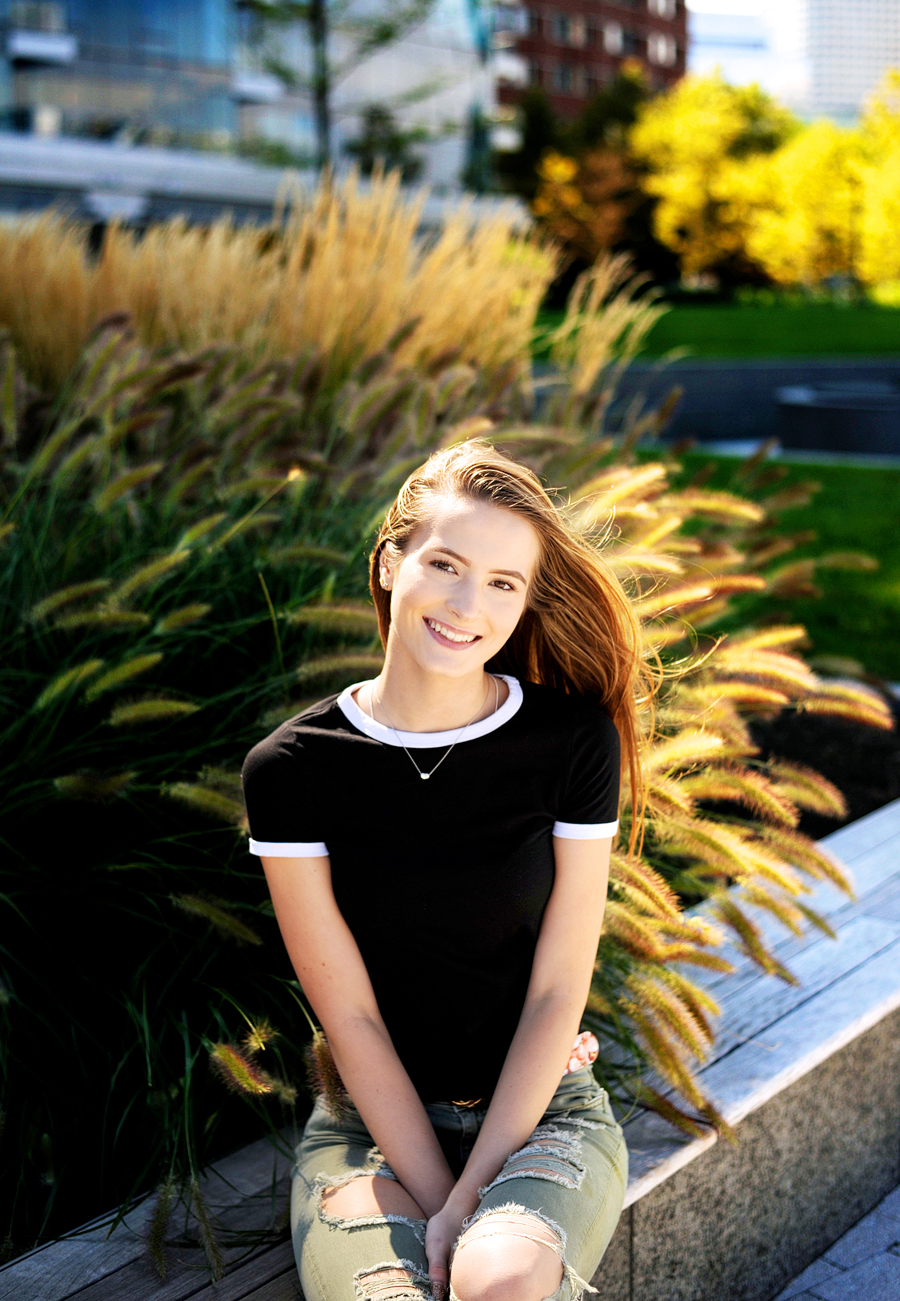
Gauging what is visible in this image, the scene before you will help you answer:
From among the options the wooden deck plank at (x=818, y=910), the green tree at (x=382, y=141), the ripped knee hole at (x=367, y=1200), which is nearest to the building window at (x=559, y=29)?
the green tree at (x=382, y=141)

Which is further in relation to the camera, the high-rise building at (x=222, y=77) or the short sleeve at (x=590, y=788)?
the high-rise building at (x=222, y=77)

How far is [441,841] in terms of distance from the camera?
1584mm

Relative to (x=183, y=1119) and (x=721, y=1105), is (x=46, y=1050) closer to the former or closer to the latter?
(x=183, y=1119)

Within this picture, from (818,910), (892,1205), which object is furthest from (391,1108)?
(818,910)

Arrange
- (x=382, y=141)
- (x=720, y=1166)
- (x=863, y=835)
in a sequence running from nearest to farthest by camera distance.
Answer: (x=720, y=1166)
(x=863, y=835)
(x=382, y=141)

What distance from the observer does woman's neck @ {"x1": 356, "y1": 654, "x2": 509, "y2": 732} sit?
1604 mm

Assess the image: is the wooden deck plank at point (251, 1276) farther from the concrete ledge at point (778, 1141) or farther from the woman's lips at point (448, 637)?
the woman's lips at point (448, 637)

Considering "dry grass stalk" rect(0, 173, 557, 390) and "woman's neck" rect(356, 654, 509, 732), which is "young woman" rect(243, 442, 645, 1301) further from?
"dry grass stalk" rect(0, 173, 557, 390)

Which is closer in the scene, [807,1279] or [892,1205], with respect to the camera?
[807,1279]

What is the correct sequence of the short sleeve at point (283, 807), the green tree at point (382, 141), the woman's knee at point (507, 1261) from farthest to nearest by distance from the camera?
the green tree at point (382, 141)
the short sleeve at point (283, 807)
the woman's knee at point (507, 1261)

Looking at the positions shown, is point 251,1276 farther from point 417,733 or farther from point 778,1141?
point 778,1141

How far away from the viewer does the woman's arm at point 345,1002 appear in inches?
60.9

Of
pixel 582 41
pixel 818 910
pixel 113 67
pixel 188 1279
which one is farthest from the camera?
pixel 582 41

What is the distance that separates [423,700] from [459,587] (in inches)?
6.3
